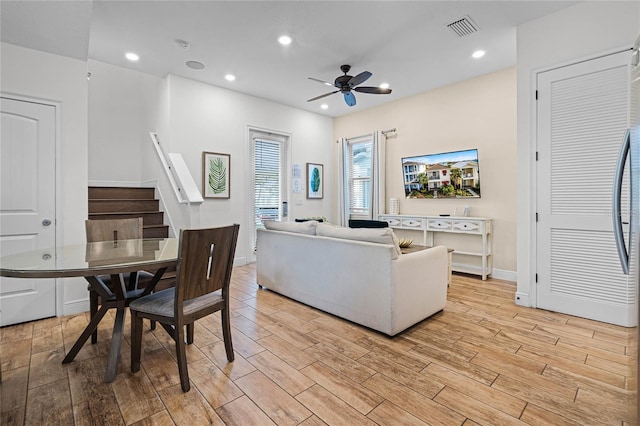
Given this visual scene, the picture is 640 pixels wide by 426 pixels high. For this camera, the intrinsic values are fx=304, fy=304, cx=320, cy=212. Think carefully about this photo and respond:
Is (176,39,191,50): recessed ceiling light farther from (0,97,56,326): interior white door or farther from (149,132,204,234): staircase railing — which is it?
(0,97,56,326): interior white door

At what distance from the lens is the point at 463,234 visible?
4789mm

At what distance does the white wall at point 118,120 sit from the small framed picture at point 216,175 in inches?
47.4

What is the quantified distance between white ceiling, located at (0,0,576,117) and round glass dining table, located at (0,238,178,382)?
6.13 ft

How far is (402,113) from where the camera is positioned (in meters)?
5.60

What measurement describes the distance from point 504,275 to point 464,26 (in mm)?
3300

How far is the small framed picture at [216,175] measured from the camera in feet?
16.0

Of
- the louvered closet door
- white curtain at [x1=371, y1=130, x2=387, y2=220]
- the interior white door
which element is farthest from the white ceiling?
white curtain at [x1=371, y1=130, x2=387, y2=220]

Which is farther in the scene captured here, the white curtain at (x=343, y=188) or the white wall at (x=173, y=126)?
the white curtain at (x=343, y=188)

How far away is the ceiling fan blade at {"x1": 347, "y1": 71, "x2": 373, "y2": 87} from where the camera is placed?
12.2 feet

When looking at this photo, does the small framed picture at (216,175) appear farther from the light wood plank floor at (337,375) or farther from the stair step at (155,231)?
the light wood plank floor at (337,375)

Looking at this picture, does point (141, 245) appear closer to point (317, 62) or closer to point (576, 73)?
→ point (317, 62)

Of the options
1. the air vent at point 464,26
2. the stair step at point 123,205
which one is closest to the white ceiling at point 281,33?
the air vent at point 464,26

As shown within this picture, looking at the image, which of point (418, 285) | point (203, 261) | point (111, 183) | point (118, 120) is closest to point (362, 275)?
point (418, 285)

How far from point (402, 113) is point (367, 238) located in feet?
12.3
